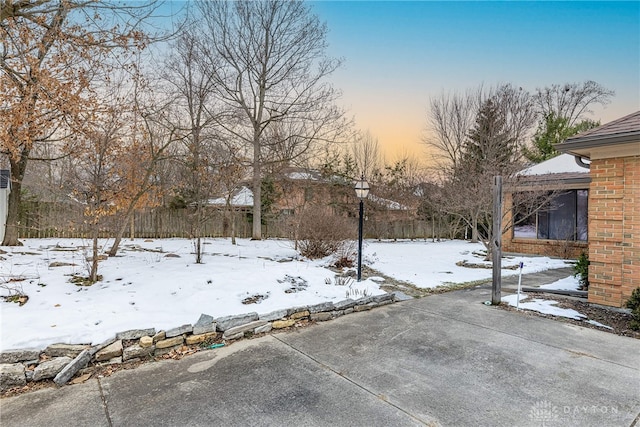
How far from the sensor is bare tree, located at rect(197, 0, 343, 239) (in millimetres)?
13062

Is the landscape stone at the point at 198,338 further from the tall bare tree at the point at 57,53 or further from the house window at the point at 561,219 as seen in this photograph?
the house window at the point at 561,219

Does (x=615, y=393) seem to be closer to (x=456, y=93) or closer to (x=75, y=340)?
(x=75, y=340)

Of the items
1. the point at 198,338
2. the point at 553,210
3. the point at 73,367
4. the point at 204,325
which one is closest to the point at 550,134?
the point at 553,210

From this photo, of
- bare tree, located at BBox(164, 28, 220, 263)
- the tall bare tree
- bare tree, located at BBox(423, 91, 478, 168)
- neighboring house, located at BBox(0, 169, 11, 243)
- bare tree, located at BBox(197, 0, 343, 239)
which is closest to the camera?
the tall bare tree

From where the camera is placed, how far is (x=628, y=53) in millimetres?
9203

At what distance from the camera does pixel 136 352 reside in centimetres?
346

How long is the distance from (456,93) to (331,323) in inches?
745

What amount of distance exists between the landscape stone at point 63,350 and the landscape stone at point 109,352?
160 mm

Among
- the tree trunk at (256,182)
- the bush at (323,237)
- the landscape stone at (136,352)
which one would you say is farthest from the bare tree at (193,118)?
the landscape stone at (136,352)

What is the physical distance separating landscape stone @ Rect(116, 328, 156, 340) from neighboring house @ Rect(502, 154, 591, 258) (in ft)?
33.0

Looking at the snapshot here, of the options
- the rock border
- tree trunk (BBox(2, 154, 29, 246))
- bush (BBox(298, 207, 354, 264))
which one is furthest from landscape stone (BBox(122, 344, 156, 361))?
tree trunk (BBox(2, 154, 29, 246))

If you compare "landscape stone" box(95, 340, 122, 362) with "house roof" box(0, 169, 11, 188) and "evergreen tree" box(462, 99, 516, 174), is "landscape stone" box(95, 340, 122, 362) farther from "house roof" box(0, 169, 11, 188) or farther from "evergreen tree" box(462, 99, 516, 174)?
"evergreen tree" box(462, 99, 516, 174)

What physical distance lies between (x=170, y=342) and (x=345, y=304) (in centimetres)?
248

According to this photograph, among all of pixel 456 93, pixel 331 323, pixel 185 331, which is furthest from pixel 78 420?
pixel 456 93
